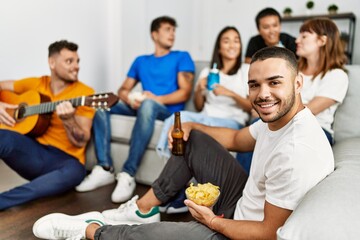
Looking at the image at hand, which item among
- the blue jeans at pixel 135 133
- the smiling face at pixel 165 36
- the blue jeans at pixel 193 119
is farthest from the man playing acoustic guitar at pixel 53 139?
the smiling face at pixel 165 36

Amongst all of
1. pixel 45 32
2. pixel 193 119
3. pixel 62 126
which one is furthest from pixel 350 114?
pixel 45 32

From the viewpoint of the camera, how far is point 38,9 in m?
2.62

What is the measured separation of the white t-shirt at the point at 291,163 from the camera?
3.38 ft

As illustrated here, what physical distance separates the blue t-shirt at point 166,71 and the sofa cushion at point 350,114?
3.55 ft

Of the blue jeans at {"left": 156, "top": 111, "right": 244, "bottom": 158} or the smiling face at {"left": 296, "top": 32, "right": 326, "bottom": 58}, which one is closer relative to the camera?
the smiling face at {"left": 296, "top": 32, "right": 326, "bottom": 58}

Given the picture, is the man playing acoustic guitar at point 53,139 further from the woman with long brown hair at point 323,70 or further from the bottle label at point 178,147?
the woman with long brown hair at point 323,70

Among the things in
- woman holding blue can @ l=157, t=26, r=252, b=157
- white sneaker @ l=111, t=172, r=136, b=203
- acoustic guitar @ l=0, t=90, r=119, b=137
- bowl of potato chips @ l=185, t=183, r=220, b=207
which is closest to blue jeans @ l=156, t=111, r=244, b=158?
woman holding blue can @ l=157, t=26, r=252, b=157

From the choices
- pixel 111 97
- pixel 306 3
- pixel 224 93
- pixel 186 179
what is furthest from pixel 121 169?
pixel 306 3

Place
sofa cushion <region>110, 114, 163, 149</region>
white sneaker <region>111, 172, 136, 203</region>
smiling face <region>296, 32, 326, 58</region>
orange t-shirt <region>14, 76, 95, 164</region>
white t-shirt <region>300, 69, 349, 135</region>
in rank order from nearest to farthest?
white t-shirt <region>300, 69, 349, 135</region> < smiling face <region>296, 32, 326, 58</region> < white sneaker <region>111, 172, 136, 203</region> < orange t-shirt <region>14, 76, 95, 164</region> < sofa cushion <region>110, 114, 163, 149</region>

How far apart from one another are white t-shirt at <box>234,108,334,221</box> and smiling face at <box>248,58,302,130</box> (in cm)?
5

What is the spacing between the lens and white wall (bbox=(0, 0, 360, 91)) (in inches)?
99.3

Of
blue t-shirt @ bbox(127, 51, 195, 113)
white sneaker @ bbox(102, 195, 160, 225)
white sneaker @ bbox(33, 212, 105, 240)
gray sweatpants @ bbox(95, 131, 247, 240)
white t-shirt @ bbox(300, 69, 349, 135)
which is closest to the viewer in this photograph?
gray sweatpants @ bbox(95, 131, 247, 240)

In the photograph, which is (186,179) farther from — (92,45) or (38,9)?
(92,45)

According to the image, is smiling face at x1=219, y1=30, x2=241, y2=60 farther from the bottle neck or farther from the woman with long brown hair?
the bottle neck
